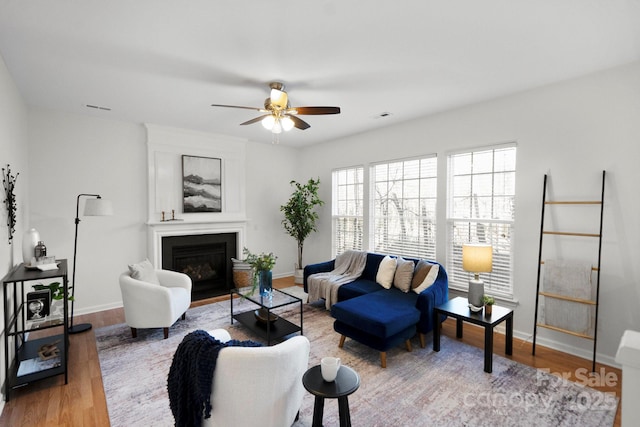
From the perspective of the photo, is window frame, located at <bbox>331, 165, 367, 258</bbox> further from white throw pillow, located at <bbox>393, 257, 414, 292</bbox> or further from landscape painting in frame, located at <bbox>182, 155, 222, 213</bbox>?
landscape painting in frame, located at <bbox>182, 155, 222, 213</bbox>

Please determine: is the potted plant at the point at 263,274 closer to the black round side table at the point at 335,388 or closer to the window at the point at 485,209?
the black round side table at the point at 335,388

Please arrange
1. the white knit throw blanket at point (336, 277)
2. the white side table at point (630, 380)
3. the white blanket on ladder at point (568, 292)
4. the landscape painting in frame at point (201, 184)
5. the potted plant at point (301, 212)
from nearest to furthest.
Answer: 1. the white side table at point (630, 380)
2. the white blanket on ladder at point (568, 292)
3. the white knit throw blanket at point (336, 277)
4. the landscape painting in frame at point (201, 184)
5. the potted plant at point (301, 212)

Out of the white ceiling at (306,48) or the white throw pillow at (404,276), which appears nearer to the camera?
the white ceiling at (306,48)

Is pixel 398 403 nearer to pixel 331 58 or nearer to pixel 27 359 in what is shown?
pixel 331 58

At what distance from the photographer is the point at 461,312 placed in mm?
3156

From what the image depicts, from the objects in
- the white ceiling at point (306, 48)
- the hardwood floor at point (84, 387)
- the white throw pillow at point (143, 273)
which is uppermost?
the white ceiling at point (306, 48)

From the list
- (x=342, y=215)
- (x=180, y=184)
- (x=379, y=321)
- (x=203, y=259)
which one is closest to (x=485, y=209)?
(x=379, y=321)

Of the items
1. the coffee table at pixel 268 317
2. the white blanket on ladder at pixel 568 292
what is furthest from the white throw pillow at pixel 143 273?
the white blanket on ladder at pixel 568 292

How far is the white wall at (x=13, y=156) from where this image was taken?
2562 mm

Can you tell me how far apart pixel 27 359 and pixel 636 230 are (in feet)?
18.6

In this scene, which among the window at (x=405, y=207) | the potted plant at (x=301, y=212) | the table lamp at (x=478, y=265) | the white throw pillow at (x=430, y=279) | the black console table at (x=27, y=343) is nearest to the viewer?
the black console table at (x=27, y=343)

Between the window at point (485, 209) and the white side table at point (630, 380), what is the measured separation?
10.7 ft

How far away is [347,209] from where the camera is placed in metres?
5.82

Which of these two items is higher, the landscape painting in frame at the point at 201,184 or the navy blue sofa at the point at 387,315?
the landscape painting in frame at the point at 201,184
